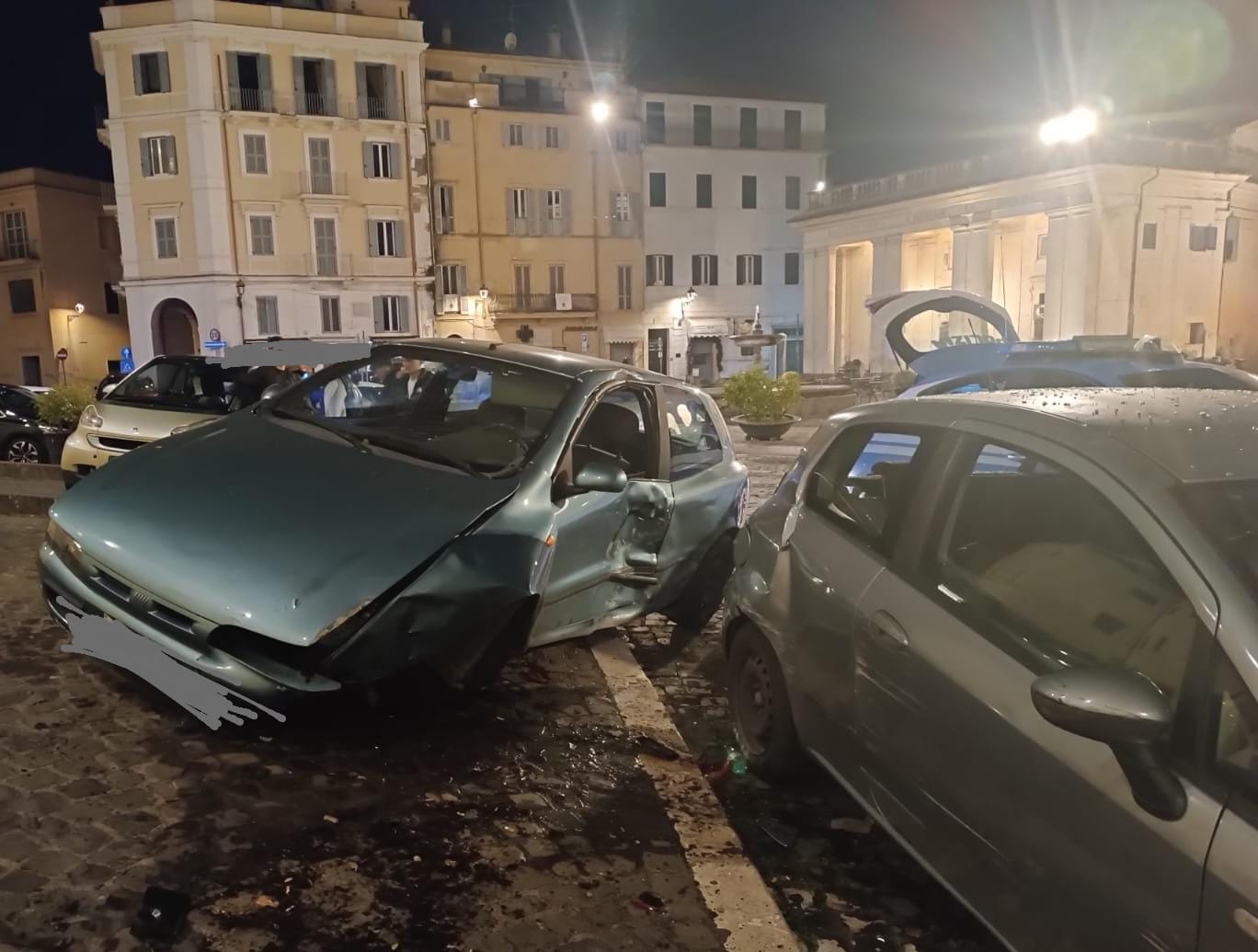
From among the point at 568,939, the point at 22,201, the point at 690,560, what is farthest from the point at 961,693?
the point at 22,201

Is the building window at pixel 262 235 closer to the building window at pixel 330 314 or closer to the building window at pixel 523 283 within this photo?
the building window at pixel 330 314

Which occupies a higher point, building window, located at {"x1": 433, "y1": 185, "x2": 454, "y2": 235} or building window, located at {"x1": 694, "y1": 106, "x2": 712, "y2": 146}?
building window, located at {"x1": 694, "y1": 106, "x2": 712, "y2": 146}

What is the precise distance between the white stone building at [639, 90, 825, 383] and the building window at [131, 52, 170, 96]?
763 inches

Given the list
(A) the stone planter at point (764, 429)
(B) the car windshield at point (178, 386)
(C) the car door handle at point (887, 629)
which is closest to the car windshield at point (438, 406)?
(C) the car door handle at point (887, 629)

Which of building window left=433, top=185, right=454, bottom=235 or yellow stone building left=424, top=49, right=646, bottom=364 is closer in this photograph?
building window left=433, top=185, right=454, bottom=235

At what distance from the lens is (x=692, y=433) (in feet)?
19.9

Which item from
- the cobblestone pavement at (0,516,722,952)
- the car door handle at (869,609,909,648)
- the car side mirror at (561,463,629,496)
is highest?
the car side mirror at (561,463,629,496)

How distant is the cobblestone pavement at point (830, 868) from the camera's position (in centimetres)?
290

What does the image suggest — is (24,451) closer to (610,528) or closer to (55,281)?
Answer: (610,528)

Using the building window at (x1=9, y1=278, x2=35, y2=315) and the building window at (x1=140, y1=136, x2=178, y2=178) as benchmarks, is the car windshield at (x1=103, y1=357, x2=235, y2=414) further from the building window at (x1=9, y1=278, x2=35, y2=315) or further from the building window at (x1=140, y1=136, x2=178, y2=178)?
the building window at (x1=9, y1=278, x2=35, y2=315)

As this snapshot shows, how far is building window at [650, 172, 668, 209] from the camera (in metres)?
42.7

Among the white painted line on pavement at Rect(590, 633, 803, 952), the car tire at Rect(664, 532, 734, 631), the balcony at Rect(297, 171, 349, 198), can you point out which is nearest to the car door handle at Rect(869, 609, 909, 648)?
the white painted line on pavement at Rect(590, 633, 803, 952)

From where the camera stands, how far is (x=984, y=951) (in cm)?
283

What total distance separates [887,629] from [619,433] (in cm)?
275
